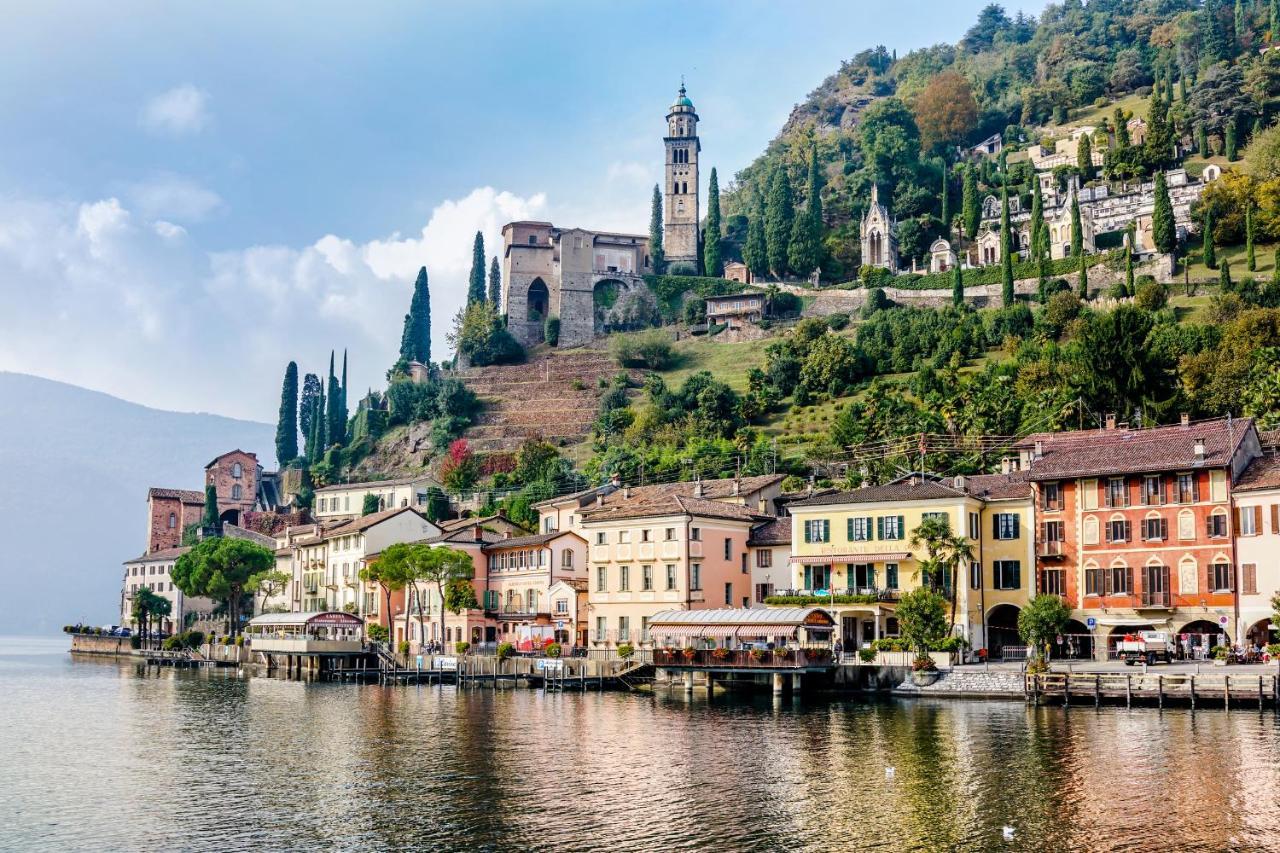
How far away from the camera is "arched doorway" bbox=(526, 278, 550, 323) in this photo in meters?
173

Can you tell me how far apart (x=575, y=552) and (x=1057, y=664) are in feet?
110

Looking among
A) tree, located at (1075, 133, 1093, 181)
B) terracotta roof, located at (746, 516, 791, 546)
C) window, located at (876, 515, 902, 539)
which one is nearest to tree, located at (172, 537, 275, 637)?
terracotta roof, located at (746, 516, 791, 546)

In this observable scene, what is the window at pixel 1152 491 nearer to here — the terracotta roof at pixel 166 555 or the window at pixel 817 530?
the window at pixel 817 530

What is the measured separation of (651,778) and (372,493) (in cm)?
9886

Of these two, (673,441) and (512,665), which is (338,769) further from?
(673,441)

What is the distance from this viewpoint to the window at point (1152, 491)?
67.5 m

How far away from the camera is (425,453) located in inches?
5930

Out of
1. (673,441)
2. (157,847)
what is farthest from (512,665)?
(673,441)

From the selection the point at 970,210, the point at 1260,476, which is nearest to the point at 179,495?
the point at 970,210

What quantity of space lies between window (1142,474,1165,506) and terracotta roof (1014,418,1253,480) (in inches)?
23.3

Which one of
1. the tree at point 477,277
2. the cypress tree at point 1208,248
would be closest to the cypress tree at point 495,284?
the tree at point 477,277

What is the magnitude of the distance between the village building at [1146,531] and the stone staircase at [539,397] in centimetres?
7938

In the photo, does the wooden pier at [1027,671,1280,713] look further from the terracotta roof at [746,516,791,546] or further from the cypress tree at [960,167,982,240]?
the cypress tree at [960,167,982,240]

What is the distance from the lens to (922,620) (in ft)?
215
